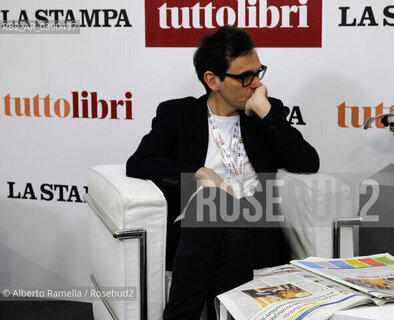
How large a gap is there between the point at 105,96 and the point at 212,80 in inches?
32.6

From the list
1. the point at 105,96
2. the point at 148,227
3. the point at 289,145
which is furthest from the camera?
the point at 105,96

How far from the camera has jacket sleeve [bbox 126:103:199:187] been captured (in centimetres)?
217

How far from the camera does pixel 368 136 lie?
105 inches

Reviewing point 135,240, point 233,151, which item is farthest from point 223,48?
point 135,240

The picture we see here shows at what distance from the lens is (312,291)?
59.7 inches

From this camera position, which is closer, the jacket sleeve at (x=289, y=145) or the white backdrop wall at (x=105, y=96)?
the jacket sleeve at (x=289, y=145)

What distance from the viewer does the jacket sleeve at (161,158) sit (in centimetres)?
217

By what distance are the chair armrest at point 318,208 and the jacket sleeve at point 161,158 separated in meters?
0.42

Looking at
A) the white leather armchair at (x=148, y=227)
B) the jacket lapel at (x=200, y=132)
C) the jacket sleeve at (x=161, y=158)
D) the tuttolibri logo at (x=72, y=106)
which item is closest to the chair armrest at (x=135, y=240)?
the white leather armchair at (x=148, y=227)

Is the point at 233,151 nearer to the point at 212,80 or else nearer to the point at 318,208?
the point at 212,80

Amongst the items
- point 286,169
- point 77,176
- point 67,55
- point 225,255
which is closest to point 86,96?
point 67,55

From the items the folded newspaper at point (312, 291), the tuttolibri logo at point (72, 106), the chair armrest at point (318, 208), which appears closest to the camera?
the folded newspaper at point (312, 291)

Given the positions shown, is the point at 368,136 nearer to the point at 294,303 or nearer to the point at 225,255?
the point at 225,255

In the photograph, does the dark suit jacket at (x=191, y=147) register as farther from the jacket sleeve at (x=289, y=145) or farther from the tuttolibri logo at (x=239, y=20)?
the tuttolibri logo at (x=239, y=20)
